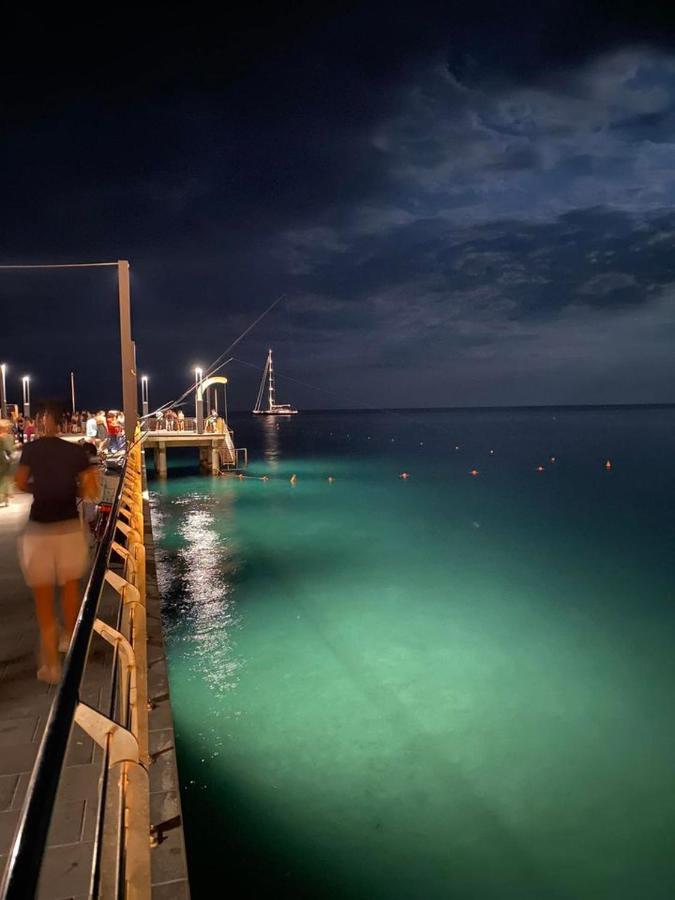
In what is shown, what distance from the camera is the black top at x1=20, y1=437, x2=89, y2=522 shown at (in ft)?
15.3

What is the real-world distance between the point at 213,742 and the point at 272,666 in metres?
2.76

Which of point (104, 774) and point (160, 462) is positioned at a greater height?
point (104, 774)

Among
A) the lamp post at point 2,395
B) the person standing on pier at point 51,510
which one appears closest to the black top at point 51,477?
the person standing on pier at point 51,510

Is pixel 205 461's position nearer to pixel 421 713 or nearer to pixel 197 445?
pixel 197 445

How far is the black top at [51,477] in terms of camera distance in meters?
4.66

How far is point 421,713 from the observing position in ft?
32.9

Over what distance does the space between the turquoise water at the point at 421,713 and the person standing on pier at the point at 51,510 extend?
438 centimetres

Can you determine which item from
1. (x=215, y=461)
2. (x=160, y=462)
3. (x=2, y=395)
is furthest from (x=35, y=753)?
(x=215, y=461)

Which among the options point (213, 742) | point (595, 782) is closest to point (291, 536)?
point (213, 742)

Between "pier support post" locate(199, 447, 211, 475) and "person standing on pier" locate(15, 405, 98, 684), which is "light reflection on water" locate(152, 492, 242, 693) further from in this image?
"pier support post" locate(199, 447, 211, 475)

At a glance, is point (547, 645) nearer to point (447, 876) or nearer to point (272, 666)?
point (272, 666)

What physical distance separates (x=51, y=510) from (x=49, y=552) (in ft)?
1.19

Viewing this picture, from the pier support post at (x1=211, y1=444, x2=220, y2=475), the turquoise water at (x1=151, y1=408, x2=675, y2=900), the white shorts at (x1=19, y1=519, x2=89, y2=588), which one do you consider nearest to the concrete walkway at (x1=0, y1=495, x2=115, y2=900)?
the white shorts at (x1=19, y1=519, x2=89, y2=588)

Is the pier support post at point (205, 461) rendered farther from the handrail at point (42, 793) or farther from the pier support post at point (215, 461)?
the handrail at point (42, 793)
